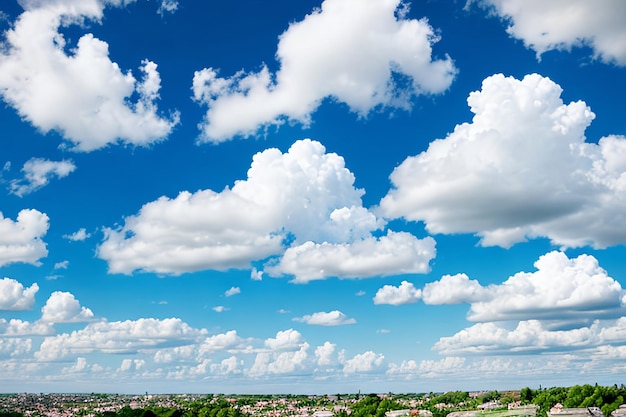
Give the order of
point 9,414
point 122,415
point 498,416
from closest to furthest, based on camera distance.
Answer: point 9,414 < point 122,415 < point 498,416

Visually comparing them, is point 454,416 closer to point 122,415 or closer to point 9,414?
point 122,415

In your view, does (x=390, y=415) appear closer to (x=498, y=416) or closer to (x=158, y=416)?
(x=498, y=416)

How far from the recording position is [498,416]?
626ft

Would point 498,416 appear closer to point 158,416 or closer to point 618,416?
point 618,416

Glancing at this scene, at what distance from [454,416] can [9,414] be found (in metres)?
123

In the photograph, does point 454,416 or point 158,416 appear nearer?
point 158,416

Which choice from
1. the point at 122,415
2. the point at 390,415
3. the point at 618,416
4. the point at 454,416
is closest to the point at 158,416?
the point at 122,415

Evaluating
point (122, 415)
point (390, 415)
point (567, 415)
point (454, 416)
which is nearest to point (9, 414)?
point (122, 415)

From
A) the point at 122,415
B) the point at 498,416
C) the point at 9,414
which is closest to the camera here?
the point at 9,414

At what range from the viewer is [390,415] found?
650ft

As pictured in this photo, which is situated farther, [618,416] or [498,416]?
[498,416]

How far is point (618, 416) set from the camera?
550 ft

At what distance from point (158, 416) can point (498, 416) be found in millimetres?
99866

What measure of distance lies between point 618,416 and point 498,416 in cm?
3491
